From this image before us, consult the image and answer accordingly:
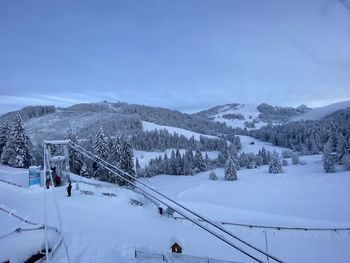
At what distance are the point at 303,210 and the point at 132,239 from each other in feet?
97.8

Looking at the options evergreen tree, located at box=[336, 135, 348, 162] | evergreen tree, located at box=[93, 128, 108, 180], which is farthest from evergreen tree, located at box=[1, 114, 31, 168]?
evergreen tree, located at box=[336, 135, 348, 162]

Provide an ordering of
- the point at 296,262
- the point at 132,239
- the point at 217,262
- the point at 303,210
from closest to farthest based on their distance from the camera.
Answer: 1. the point at 217,262
2. the point at 132,239
3. the point at 296,262
4. the point at 303,210

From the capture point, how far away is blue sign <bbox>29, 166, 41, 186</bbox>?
26109 millimetres

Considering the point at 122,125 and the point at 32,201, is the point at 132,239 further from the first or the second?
the point at 122,125

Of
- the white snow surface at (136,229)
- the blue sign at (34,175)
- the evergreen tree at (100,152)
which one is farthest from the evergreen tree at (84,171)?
the blue sign at (34,175)

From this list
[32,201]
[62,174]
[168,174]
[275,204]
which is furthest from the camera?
[168,174]

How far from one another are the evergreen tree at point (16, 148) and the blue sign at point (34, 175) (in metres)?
19.2

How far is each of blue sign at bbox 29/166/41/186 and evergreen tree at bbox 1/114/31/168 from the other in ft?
63.1

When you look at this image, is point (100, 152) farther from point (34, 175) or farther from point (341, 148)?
point (341, 148)

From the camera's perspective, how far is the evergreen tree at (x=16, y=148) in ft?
141

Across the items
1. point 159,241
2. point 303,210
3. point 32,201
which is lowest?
point 303,210

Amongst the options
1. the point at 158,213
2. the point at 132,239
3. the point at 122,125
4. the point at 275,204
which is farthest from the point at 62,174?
the point at 122,125

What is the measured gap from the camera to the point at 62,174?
92.2ft

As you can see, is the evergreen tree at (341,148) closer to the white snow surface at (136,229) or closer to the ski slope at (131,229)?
the ski slope at (131,229)
